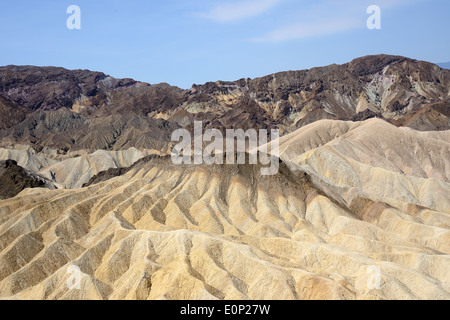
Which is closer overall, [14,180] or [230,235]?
[230,235]

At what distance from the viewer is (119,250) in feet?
229

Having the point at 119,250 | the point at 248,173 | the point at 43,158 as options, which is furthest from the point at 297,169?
the point at 43,158

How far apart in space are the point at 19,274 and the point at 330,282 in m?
40.3

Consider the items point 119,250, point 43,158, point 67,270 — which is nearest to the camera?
point 67,270

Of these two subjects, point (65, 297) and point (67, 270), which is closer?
point (65, 297)

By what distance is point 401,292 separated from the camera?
190 ft

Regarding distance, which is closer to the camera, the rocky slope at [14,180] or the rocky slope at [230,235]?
the rocky slope at [230,235]

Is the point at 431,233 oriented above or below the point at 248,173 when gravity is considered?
below

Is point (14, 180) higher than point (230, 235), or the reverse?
point (14, 180)

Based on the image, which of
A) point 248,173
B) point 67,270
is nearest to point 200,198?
point 248,173

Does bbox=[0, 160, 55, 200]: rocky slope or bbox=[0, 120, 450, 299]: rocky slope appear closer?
bbox=[0, 120, 450, 299]: rocky slope
